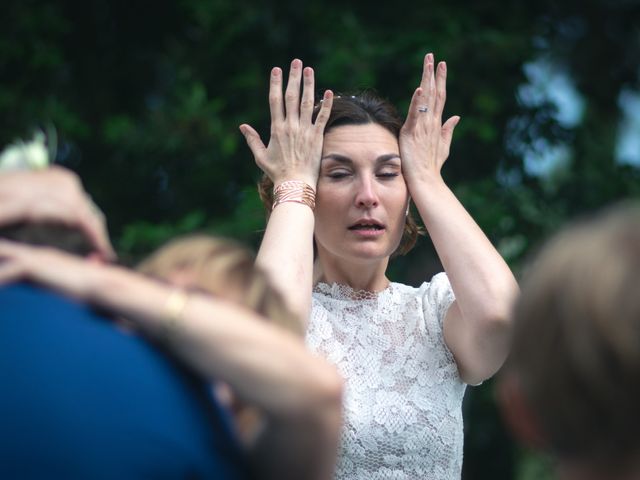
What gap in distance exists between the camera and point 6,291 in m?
1.54

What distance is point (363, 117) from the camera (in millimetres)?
3158

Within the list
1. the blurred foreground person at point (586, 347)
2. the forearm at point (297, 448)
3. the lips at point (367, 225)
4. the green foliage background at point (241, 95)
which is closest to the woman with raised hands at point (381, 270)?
the lips at point (367, 225)

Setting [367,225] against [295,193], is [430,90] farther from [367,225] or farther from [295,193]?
[295,193]

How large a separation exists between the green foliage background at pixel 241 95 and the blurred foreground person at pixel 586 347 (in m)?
4.70

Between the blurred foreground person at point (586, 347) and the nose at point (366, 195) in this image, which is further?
the nose at point (366, 195)

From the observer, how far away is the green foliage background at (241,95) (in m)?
6.35

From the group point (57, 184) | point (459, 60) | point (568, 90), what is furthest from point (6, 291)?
point (568, 90)

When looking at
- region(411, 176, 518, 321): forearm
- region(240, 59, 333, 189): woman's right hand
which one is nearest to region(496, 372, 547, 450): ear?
region(411, 176, 518, 321): forearm

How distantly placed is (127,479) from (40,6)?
5874 mm

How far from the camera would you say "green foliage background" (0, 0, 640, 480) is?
6348 millimetres

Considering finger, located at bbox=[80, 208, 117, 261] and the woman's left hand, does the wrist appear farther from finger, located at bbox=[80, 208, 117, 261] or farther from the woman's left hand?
finger, located at bbox=[80, 208, 117, 261]

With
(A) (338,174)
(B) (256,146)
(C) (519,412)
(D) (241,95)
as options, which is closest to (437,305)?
(A) (338,174)

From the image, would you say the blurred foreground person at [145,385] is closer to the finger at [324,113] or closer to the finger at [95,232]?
the finger at [95,232]

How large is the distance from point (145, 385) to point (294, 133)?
1.68m
